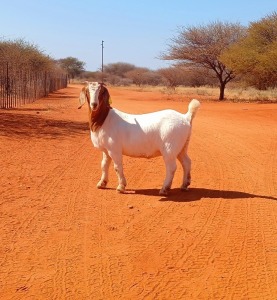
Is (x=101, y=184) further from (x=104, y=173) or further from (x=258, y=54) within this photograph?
(x=258, y=54)

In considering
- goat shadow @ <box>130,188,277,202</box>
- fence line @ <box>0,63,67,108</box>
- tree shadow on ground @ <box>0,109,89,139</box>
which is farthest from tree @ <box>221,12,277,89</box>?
goat shadow @ <box>130,188,277,202</box>

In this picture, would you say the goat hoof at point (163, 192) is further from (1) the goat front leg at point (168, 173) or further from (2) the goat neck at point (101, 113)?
(2) the goat neck at point (101, 113)

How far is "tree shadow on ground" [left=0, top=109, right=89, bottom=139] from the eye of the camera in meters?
14.0

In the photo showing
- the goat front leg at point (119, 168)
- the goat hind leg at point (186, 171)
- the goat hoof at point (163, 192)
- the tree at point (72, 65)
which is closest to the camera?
the goat hoof at point (163, 192)

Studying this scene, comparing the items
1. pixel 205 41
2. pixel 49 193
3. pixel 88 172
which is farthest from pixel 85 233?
pixel 205 41

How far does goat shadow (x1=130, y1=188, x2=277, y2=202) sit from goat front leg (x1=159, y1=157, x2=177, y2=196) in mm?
122

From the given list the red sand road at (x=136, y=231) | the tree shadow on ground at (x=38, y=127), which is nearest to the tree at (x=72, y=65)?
the tree shadow on ground at (x=38, y=127)

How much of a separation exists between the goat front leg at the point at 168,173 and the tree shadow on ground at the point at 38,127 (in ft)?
22.5

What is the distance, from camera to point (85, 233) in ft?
19.4

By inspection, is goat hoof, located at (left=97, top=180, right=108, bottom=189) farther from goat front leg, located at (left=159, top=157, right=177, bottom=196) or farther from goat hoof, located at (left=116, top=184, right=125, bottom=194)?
goat front leg, located at (left=159, top=157, right=177, bottom=196)

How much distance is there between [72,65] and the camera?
107188 mm

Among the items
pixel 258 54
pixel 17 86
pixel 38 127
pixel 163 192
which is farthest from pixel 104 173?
pixel 258 54

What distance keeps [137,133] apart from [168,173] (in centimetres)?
85

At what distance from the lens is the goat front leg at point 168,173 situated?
7.60 meters
